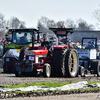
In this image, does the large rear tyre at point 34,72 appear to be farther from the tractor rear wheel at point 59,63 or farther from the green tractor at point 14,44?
the green tractor at point 14,44

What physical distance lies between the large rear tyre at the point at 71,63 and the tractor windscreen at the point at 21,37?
13.9 ft

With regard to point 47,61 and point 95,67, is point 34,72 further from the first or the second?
point 95,67

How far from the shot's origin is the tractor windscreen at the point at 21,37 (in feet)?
68.6

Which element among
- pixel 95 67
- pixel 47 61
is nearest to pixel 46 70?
pixel 47 61

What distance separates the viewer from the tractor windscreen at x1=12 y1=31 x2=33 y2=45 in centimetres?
2091

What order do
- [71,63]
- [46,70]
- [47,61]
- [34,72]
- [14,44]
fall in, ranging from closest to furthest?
[46,70] → [34,72] → [47,61] → [71,63] → [14,44]

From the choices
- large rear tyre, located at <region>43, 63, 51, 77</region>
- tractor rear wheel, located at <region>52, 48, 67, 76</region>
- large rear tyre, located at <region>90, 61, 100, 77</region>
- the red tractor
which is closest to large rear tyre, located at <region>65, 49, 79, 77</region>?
the red tractor

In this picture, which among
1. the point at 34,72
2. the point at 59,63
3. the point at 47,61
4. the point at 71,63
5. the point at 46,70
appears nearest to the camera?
the point at 46,70

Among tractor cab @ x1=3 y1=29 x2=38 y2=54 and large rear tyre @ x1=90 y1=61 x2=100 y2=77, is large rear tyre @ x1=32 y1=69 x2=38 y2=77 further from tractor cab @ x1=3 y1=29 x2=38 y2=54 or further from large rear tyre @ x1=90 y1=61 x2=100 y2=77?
tractor cab @ x1=3 y1=29 x2=38 y2=54

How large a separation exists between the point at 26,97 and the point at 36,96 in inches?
13.4

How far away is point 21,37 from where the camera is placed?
21125mm

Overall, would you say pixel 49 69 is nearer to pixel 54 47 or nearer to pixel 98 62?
pixel 54 47

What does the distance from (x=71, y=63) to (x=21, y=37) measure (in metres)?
5.18

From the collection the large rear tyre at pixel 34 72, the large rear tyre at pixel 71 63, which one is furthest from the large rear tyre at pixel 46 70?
the large rear tyre at pixel 71 63
